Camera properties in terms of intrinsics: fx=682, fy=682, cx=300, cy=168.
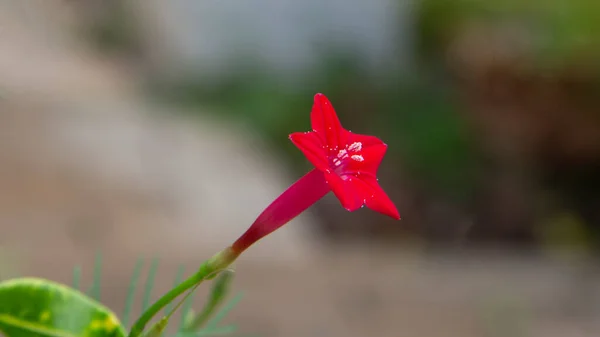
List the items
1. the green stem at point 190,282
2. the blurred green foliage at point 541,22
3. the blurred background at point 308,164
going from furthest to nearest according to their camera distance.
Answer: the blurred green foliage at point 541,22 < the blurred background at point 308,164 < the green stem at point 190,282

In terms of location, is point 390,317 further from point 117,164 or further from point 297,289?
point 117,164

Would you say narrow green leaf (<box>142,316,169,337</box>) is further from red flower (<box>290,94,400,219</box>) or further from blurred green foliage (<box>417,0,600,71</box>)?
blurred green foliage (<box>417,0,600,71</box>)

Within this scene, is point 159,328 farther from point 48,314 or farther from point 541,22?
point 541,22

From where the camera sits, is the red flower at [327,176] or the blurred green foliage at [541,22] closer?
the red flower at [327,176]

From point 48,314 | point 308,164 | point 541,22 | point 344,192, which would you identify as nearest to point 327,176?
point 344,192

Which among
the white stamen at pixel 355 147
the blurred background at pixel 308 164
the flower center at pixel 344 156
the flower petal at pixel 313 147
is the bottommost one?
the flower petal at pixel 313 147

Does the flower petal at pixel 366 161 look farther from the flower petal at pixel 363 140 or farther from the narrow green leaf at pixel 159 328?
the narrow green leaf at pixel 159 328

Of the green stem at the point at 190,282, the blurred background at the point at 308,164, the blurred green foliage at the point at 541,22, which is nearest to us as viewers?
the green stem at the point at 190,282

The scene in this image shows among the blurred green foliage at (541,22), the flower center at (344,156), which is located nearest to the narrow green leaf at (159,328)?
the flower center at (344,156)

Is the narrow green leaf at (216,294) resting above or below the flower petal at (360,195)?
below
